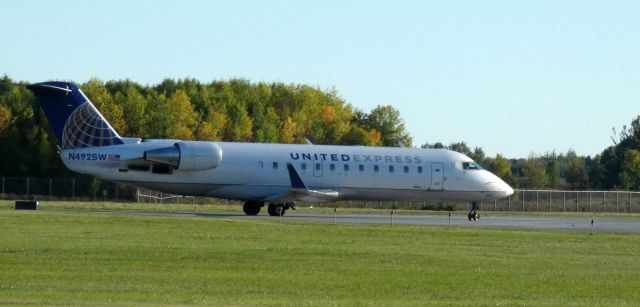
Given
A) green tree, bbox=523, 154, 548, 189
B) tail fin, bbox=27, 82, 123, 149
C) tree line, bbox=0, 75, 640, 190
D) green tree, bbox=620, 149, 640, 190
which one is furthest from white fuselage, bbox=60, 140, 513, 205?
green tree, bbox=523, 154, 548, 189

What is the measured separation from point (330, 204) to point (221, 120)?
100 ft

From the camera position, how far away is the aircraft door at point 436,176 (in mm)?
61062

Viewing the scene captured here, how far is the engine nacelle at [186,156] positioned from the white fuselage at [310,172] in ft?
1.17

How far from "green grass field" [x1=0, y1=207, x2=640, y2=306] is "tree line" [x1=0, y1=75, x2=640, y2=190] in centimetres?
3749

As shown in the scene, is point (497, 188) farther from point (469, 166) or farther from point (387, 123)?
point (387, 123)

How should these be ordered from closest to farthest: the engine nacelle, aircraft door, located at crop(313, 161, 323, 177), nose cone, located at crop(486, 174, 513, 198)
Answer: the engine nacelle, aircraft door, located at crop(313, 161, 323, 177), nose cone, located at crop(486, 174, 513, 198)

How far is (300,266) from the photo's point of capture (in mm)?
28094

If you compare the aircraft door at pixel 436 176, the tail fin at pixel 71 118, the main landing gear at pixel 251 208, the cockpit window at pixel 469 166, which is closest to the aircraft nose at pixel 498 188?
the cockpit window at pixel 469 166

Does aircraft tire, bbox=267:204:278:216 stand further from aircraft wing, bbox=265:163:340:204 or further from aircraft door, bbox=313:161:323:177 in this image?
aircraft door, bbox=313:161:323:177

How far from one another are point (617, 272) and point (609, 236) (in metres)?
16.1

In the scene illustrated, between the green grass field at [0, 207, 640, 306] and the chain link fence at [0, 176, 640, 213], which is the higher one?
the chain link fence at [0, 176, 640, 213]

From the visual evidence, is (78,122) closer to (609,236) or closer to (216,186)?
(216,186)

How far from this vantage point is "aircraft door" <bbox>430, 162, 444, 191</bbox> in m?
61.1

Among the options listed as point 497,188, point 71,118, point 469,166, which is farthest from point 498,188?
point 71,118
